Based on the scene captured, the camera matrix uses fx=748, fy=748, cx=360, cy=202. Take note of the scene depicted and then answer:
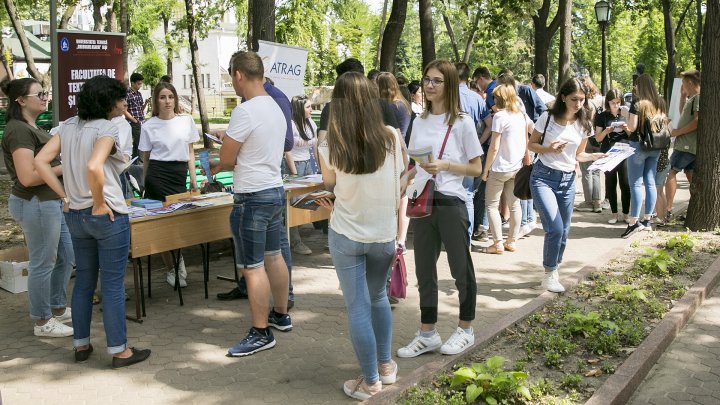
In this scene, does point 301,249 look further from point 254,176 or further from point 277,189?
point 254,176

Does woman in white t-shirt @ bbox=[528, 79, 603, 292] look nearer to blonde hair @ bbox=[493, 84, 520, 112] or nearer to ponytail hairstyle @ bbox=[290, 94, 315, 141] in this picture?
blonde hair @ bbox=[493, 84, 520, 112]

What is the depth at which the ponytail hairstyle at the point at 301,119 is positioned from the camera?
28.2ft

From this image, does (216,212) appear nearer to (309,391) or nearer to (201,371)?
(201,371)

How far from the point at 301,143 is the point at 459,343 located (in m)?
4.05

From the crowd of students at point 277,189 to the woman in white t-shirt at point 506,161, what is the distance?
4.33ft

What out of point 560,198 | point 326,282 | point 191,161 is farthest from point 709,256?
point 191,161

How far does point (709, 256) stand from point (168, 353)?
5949mm

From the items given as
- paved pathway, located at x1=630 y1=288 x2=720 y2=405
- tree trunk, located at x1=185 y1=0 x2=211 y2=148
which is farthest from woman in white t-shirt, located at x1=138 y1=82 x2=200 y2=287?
tree trunk, located at x1=185 y1=0 x2=211 y2=148

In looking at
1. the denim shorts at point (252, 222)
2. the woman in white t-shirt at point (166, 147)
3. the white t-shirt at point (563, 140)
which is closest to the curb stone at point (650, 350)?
the white t-shirt at point (563, 140)

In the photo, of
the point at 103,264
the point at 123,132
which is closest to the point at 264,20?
the point at 123,132

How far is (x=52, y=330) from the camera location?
229 inches

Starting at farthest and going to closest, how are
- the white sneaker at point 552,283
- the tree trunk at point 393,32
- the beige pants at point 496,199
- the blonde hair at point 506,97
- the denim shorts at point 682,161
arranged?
the tree trunk at point 393,32 < the denim shorts at point 682,161 < the beige pants at point 496,199 < the blonde hair at point 506,97 < the white sneaker at point 552,283

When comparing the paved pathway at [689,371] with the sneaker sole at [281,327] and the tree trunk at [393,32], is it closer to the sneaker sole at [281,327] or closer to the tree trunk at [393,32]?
the sneaker sole at [281,327]

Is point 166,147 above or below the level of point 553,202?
above
